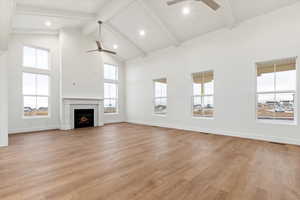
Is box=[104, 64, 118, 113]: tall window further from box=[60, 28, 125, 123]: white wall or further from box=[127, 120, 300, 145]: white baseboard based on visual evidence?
box=[127, 120, 300, 145]: white baseboard

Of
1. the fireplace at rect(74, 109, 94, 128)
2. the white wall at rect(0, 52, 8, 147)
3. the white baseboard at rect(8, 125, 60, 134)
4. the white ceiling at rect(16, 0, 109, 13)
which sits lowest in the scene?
the white baseboard at rect(8, 125, 60, 134)

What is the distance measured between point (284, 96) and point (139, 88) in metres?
5.62

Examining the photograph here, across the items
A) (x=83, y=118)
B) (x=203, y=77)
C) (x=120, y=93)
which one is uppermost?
(x=203, y=77)

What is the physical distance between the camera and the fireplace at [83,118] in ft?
20.4

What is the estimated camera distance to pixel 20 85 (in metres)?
5.14

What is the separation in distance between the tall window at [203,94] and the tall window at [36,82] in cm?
604

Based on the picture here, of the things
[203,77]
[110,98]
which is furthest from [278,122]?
[110,98]

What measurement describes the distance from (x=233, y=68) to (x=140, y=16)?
11.7ft

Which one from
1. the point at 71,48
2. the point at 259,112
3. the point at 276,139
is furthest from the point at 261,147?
the point at 71,48

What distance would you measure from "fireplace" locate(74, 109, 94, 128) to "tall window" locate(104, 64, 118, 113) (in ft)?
3.28

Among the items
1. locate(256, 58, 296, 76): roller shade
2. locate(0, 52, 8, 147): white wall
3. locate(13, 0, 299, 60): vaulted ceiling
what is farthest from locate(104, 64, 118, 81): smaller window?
locate(256, 58, 296, 76): roller shade

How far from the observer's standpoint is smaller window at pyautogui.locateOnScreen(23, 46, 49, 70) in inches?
211

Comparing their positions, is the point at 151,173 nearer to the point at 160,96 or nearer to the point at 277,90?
the point at 277,90

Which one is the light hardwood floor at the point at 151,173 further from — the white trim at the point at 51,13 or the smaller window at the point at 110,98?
the smaller window at the point at 110,98
